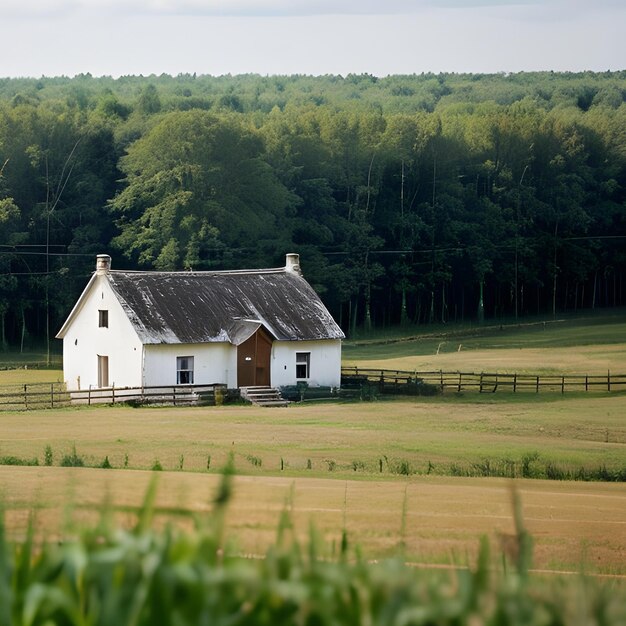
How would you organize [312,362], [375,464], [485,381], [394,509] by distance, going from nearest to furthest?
[394,509]
[375,464]
[312,362]
[485,381]

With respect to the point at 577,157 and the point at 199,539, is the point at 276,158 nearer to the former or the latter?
the point at 577,157

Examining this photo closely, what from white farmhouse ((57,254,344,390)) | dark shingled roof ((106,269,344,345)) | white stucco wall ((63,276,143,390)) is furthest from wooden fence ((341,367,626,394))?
white stucco wall ((63,276,143,390))

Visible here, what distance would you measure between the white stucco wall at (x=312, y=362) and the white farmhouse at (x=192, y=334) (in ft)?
0.14

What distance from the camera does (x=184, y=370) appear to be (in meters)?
51.2

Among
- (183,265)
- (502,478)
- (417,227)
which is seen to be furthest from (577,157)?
(502,478)

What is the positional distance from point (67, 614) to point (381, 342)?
78683mm

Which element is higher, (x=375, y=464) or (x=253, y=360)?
(x=375, y=464)

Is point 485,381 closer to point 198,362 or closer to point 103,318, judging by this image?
point 198,362

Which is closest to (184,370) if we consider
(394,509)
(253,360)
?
(253,360)

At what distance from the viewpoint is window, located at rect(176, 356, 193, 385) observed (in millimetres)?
51062

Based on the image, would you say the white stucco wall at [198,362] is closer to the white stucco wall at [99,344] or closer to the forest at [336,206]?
the white stucco wall at [99,344]

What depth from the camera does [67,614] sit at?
3561 mm

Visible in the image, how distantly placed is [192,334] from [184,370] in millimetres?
1522

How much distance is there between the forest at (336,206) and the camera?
77.2 meters
